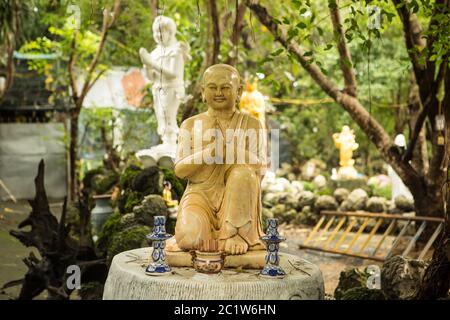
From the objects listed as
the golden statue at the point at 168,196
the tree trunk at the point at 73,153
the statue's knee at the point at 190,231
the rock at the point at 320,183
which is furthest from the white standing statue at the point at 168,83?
the rock at the point at 320,183

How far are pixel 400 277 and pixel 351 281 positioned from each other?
89 cm

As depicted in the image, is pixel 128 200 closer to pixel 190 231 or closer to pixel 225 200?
pixel 225 200

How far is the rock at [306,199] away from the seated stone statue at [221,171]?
26.9ft

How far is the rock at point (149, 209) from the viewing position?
7.54 meters

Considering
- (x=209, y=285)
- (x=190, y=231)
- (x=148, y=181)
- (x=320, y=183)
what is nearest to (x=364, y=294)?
(x=190, y=231)

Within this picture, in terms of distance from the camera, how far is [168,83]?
367 inches

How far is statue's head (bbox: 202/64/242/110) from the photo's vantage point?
15.3 ft

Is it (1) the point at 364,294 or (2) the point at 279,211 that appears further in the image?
(2) the point at 279,211

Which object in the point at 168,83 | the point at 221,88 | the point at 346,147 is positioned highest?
the point at 168,83

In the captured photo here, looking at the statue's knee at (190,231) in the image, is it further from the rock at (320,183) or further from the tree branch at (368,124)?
the rock at (320,183)

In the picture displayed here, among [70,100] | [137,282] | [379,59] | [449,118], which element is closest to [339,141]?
[379,59]

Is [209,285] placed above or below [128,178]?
below

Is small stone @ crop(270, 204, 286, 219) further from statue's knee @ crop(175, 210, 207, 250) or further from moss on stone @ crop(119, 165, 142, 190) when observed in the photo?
statue's knee @ crop(175, 210, 207, 250)

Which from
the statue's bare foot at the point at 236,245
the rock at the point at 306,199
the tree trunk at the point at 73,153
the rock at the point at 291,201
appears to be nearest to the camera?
the statue's bare foot at the point at 236,245
